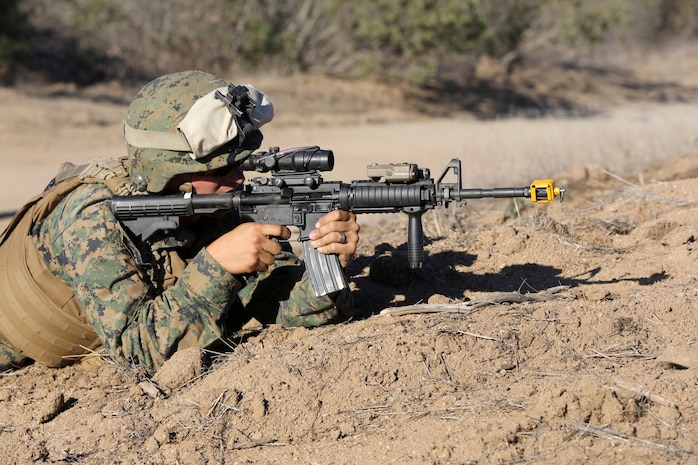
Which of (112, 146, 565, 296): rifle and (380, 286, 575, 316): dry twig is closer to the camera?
(112, 146, 565, 296): rifle

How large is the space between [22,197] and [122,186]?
22.7 ft

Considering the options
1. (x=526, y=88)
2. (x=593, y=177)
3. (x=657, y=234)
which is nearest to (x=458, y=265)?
(x=657, y=234)

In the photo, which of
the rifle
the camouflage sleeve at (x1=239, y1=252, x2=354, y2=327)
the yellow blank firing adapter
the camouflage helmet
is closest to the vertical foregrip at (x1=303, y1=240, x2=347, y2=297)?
the rifle

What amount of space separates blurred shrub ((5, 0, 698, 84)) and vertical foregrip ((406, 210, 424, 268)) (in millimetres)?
15342

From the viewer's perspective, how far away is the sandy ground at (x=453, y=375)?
2.98 meters

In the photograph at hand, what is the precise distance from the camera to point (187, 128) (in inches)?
142

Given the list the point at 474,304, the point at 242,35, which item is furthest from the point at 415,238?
the point at 242,35

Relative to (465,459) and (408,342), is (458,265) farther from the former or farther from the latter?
(465,459)

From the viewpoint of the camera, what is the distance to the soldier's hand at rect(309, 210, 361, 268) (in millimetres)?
3715

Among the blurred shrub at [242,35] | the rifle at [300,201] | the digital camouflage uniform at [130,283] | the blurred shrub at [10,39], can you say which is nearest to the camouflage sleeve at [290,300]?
the digital camouflage uniform at [130,283]

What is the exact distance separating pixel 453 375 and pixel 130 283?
137cm

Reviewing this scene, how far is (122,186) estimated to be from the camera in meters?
3.86

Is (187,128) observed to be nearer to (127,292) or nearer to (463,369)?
(127,292)

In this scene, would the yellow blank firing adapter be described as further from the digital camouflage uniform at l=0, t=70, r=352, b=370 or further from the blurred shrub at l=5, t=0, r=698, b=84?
the blurred shrub at l=5, t=0, r=698, b=84
